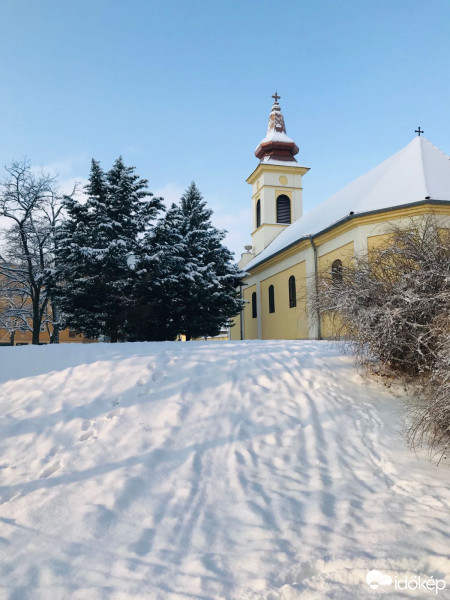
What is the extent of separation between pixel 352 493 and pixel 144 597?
8.09 feet

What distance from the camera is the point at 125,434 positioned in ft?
20.7

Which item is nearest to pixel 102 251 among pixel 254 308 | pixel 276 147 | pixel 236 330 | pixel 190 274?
pixel 190 274

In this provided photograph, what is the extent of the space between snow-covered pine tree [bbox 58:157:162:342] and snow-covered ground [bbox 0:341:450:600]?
9.43 metres

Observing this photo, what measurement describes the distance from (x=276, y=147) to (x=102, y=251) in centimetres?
2167

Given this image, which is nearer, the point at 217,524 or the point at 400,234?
the point at 217,524

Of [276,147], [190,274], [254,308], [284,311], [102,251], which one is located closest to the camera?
[102,251]

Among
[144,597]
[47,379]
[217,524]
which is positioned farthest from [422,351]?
[47,379]

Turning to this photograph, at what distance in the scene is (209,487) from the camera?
17.1 ft

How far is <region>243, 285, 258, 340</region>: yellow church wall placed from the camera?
98.7 feet

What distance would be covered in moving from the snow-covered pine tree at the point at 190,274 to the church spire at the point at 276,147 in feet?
35.5

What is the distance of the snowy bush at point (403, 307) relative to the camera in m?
6.61

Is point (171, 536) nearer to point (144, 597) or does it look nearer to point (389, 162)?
point (144, 597)

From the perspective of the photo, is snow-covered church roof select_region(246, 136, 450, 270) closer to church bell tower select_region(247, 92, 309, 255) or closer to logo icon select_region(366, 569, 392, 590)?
church bell tower select_region(247, 92, 309, 255)

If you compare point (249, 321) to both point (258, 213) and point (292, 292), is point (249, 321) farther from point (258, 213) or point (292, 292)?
point (258, 213)
